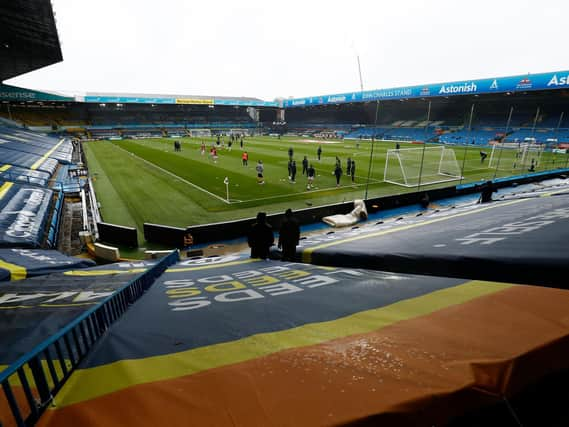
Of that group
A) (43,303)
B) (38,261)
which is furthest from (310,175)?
(43,303)

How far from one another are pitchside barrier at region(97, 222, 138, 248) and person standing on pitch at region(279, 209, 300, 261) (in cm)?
790

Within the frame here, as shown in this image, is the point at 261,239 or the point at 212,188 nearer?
the point at 261,239

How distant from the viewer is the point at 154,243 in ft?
41.9

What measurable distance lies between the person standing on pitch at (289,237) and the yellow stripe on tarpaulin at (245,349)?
13.9 ft

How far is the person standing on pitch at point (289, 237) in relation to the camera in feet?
23.1

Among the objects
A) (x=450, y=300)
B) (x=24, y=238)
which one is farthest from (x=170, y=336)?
(x=24, y=238)

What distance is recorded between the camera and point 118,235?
41.1 feet

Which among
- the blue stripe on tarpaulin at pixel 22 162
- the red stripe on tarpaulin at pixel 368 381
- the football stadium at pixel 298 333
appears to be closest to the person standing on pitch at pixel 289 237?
the football stadium at pixel 298 333

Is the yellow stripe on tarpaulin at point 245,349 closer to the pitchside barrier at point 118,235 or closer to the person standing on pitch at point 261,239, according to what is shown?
the person standing on pitch at point 261,239

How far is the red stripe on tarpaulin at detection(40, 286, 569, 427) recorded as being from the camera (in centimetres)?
157

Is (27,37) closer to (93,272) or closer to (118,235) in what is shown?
(118,235)

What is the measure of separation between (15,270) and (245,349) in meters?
6.69

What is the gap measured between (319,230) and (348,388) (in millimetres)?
12302

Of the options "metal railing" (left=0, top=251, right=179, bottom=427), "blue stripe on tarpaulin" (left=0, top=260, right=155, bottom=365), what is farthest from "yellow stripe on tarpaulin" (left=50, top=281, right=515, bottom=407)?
"blue stripe on tarpaulin" (left=0, top=260, right=155, bottom=365)
